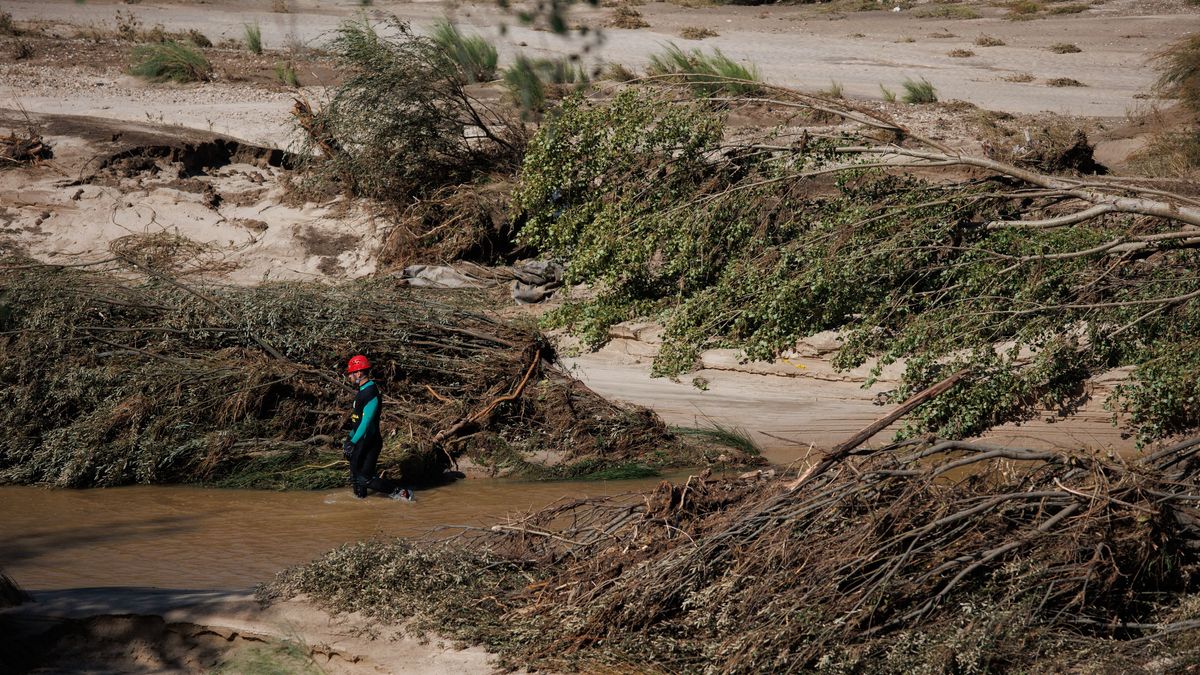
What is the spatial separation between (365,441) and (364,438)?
2.2 inches

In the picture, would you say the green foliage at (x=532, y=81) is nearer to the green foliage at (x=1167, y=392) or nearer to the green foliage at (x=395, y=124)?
the green foliage at (x=395, y=124)

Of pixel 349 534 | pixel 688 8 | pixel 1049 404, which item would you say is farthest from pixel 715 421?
pixel 688 8

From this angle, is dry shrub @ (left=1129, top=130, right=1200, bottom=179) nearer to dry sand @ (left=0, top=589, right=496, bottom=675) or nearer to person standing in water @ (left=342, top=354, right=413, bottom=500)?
person standing in water @ (left=342, top=354, right=413, bottom=500)

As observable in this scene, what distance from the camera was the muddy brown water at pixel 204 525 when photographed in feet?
27.5

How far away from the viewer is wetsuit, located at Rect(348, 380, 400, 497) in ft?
32.8

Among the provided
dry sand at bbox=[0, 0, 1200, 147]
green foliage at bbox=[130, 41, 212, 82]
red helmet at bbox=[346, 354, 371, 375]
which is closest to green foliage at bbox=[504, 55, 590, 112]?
dry sand at bbox=[0, 0, 1200, 147]

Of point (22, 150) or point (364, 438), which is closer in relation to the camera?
point (364, 438)

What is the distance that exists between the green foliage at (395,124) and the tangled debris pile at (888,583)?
10.9 meters

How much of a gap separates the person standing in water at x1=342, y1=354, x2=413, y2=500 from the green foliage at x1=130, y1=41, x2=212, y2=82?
13853 millimetres

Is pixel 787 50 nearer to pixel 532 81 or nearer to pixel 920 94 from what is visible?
pixel 920 94

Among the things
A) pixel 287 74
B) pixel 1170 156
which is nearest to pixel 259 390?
pixel 287 74

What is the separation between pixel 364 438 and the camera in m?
10.0

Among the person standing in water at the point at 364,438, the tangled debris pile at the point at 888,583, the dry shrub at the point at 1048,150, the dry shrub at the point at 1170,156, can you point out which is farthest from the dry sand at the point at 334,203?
the person standing in water at the point at 364,438

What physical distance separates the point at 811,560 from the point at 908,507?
1.98ft
